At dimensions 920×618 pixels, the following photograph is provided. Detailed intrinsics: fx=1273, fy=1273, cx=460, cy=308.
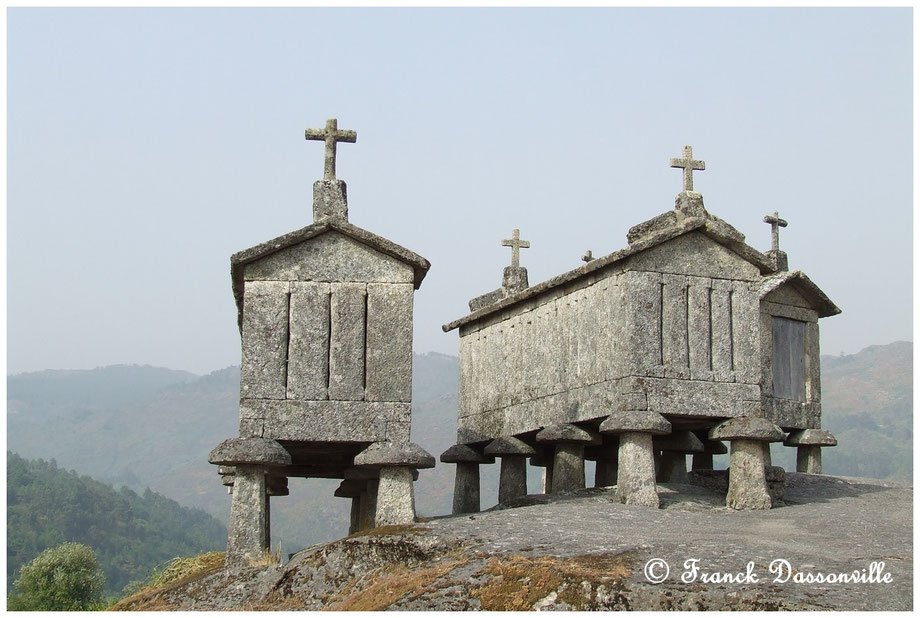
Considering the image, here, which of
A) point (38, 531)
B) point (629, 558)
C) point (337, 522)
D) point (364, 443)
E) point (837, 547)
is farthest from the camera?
point (337, 522)

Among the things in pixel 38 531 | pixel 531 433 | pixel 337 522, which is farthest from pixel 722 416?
pixel 337 522

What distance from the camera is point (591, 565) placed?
1098cm

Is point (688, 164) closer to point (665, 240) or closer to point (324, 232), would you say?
point (665, 240)

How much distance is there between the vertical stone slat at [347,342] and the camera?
14.5 meters

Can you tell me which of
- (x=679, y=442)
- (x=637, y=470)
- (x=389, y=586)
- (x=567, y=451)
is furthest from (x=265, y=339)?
(x=679, y=442)

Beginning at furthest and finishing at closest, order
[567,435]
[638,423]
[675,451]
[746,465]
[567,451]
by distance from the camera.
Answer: [675,451] → [567,451] → [567,435] → [746,465] → [638,423]

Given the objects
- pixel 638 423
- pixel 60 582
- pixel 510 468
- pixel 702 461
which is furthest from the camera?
pixel 60 582

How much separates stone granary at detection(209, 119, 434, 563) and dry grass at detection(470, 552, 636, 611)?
126 inches

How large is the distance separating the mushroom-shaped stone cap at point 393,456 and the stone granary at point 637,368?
9.49 feet

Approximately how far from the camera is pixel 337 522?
126 metres

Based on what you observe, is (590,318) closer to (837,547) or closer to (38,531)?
(837,547)

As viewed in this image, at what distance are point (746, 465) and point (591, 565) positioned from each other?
5.86 m

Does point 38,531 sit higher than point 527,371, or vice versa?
point 527,371

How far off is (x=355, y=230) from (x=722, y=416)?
5363mm
